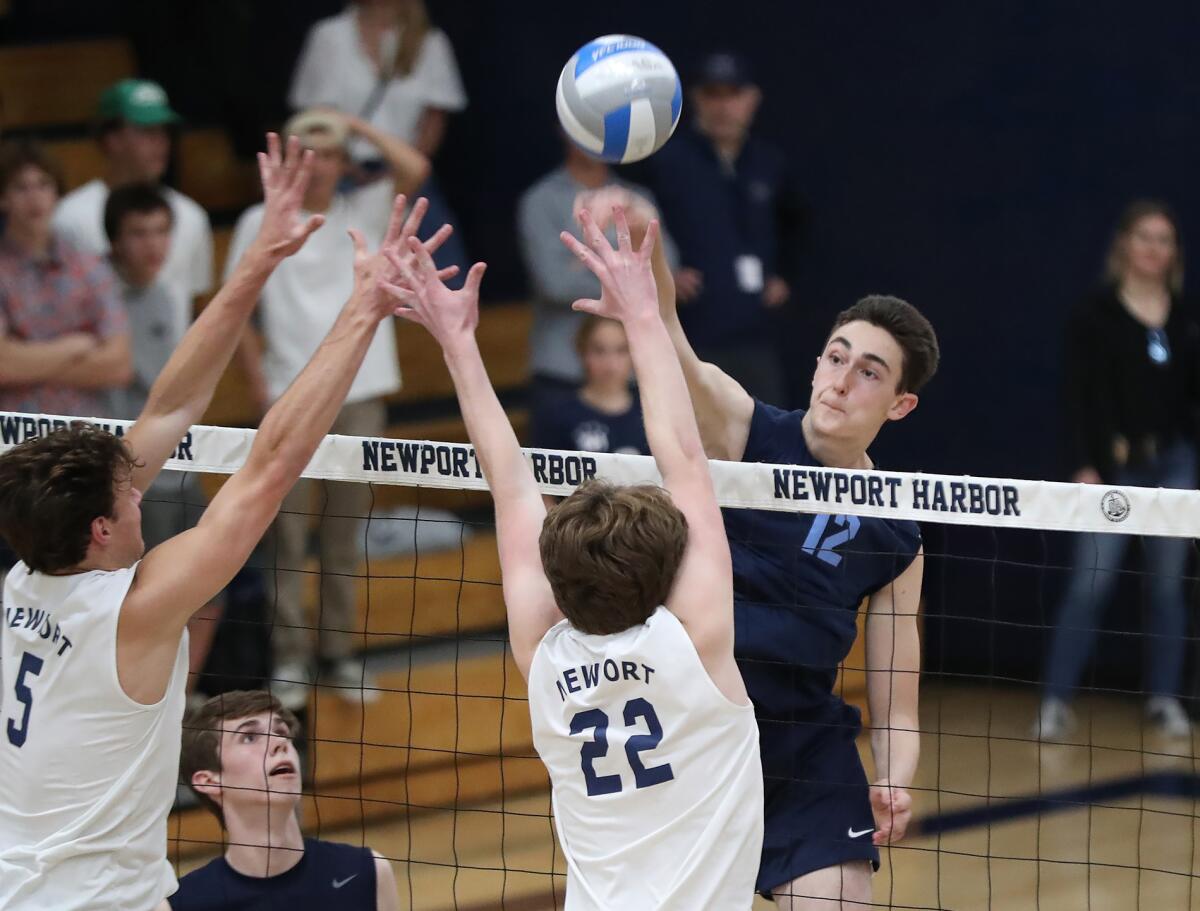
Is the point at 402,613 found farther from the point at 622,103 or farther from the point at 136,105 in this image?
the point at 622,103

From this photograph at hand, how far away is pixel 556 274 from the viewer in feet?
28.5

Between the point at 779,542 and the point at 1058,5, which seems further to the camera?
the point at 1058,5

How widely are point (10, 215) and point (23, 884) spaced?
3.94 metres

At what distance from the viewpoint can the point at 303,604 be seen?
8.24m

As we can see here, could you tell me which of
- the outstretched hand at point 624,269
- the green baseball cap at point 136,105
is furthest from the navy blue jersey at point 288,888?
the green baseball cap at point 136,105

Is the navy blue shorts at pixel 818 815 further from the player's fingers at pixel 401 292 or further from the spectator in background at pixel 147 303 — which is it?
the spectator in background at pixel 147 303

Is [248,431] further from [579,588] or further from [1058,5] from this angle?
[1058,5]

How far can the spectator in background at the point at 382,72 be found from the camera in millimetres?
9102

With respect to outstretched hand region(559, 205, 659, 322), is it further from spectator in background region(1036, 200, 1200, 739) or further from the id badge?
the id badge

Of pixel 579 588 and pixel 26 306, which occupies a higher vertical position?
pixel 26 306

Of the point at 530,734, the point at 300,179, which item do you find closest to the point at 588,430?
the point at 530,734

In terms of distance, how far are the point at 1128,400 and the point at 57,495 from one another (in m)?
6.08

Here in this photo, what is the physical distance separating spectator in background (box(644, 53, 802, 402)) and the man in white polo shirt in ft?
4.68

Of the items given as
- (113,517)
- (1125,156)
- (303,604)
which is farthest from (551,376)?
(113,517)
